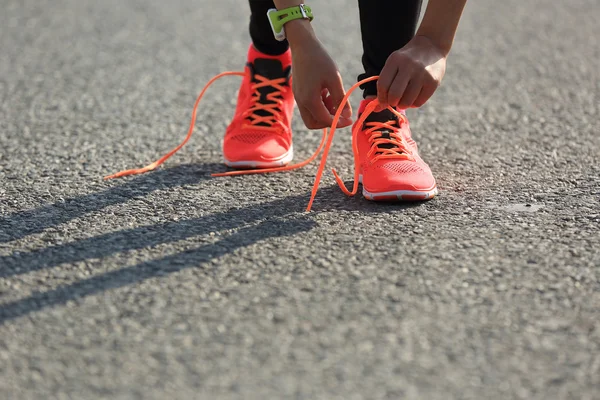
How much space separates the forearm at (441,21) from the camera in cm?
178

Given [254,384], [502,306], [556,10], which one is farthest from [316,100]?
[556,10]

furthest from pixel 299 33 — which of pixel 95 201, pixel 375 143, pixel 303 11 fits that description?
Answer: pixel 95 201

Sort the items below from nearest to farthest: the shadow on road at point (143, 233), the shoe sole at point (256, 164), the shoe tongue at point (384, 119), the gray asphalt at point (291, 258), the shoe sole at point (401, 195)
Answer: the gray asphalt at point (291, 258) < the shadow on road at point (143, 233) < the shoe sole at point (401, 195) < the shoe tongue at point (384, 119) < the shoe sole at point (256, 164)

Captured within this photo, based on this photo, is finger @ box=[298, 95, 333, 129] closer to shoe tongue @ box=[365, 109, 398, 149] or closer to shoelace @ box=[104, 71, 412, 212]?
shoelace @ box=[104, 71, 412, 212]

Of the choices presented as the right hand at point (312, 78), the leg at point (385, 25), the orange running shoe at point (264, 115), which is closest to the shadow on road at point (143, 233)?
the orange running shoe at point (264, 115)

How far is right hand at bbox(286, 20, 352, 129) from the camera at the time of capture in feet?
5.55

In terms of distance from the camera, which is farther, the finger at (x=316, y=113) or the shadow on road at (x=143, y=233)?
the finger at (x=316, y=113)

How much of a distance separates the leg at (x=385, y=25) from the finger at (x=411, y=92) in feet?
1.08

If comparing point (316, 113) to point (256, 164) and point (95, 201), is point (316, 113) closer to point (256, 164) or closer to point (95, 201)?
point (256, 164)

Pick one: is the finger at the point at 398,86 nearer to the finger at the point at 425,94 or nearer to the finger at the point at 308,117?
the finger at the point at 425,94

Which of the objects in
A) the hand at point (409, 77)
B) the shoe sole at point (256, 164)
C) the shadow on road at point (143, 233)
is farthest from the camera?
the shoe sole at point (256, 164)

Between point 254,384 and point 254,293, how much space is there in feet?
0.97

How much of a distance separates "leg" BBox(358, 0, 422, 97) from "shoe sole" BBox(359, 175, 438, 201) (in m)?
0.33

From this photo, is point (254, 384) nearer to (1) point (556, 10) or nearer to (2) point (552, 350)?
(2) point (552, 350)
